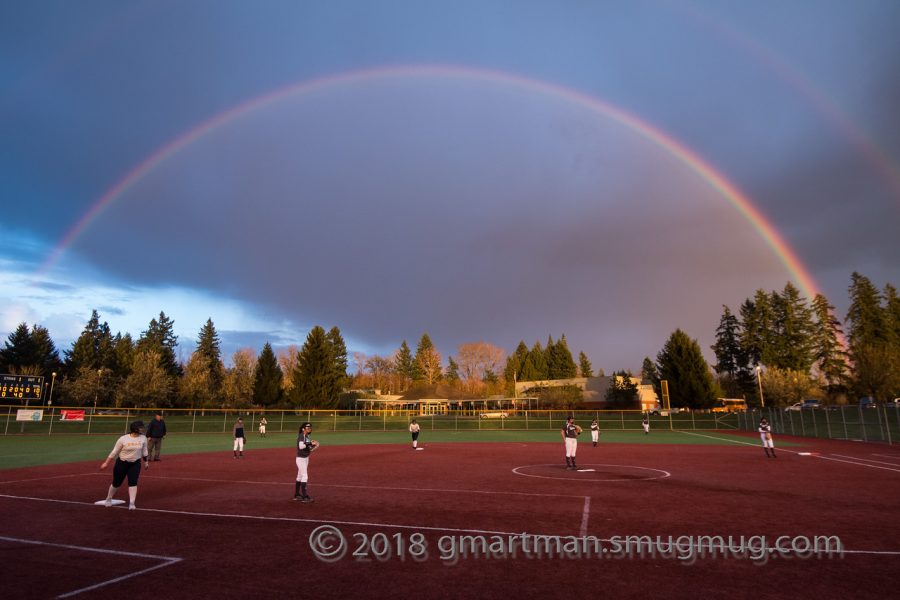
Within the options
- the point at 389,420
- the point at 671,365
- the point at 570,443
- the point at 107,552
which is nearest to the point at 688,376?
the point at 671,365

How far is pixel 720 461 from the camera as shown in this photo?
2489 cm

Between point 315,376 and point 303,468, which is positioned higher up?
point 315,376

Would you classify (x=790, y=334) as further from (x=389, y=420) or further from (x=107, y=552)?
(x=107, y=552)

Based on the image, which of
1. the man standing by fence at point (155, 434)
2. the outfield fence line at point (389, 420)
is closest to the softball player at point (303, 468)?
the man standing by fence at point (155, 434)

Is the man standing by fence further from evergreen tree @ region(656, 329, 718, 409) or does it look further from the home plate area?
evergreen tree @ region(656, 329, 718, 409)

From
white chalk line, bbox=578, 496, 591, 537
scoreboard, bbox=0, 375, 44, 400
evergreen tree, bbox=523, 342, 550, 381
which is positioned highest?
evergreen tree, bbox=523, 342, 550, 381

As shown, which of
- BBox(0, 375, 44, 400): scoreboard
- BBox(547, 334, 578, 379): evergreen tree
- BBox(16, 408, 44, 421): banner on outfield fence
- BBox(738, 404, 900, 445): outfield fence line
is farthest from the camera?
BBox(547, 334, 578, 379): evergreen tree

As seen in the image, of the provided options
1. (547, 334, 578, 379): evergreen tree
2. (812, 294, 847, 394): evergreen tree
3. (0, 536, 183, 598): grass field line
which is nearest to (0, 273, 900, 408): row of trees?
(812, 294, 847, 394): evergreen tree

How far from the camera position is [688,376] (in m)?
80.3

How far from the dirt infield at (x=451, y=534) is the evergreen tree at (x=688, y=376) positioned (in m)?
65.0

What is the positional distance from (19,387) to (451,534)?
58.4 meters

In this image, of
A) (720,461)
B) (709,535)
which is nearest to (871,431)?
(720,461)

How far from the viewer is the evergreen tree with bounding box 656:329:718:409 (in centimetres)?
8019

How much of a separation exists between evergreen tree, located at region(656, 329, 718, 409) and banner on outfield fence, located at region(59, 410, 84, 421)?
77453 millimetres
